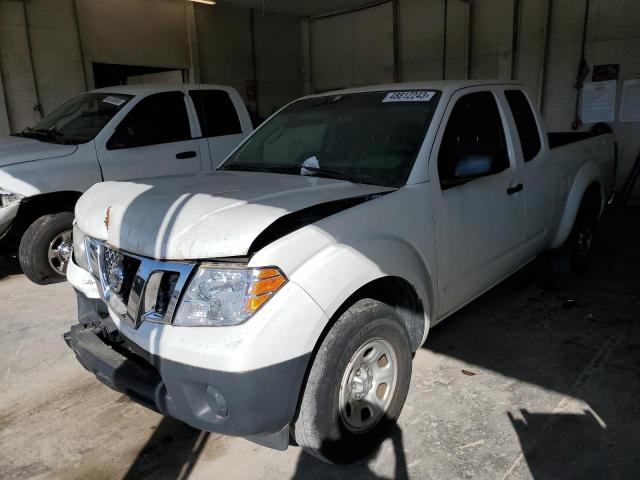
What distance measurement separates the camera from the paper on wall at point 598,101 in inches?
335

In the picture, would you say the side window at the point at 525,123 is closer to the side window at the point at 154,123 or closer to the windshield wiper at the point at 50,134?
the side window at the point at 154,123

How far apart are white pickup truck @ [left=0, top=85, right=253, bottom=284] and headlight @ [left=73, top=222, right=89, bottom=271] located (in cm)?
243

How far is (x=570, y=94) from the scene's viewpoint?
29.4 ft

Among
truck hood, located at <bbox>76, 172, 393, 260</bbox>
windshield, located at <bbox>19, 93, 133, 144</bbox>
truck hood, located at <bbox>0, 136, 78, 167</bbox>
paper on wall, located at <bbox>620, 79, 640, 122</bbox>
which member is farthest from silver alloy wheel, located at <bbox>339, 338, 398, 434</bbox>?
paper on wall, located at <bbox>620, 79, 640, 122</bbox>

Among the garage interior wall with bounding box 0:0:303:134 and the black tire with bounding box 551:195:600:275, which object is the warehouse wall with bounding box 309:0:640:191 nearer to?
the garage interior wall with bounding box 0:0:303:134

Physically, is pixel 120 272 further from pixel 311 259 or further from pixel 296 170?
pixel 296 170

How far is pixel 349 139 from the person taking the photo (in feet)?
10.8

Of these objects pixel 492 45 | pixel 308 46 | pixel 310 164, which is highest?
pixel 308 46

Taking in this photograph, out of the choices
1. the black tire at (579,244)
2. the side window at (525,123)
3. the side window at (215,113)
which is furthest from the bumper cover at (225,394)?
the side window at (215,113)

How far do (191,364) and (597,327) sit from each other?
10.8ft

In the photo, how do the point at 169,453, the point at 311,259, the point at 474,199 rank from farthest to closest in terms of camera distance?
the point at 474,199 < the point at 169,453 < the point at 311,259

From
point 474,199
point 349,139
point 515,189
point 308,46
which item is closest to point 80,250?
point 349,139

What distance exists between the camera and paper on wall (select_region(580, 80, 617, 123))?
851cm

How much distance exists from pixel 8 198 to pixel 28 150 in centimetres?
61
